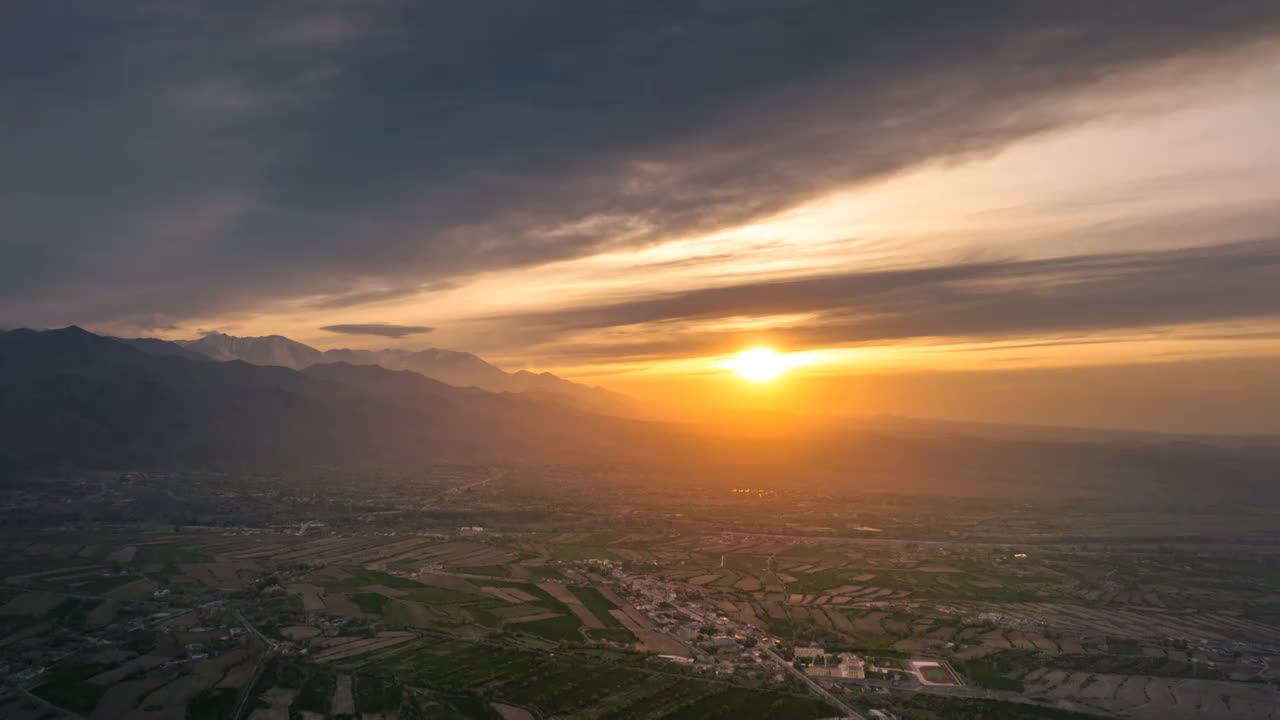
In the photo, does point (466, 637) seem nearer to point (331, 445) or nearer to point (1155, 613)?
point (1155, 613)

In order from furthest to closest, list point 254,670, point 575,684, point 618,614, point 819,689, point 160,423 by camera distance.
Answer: point 160,423, point 618,614, point 254,670, point 575,684, point 819,689

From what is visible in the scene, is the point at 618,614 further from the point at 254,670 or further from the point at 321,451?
the point at 321,451

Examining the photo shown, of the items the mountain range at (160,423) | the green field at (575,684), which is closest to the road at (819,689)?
the green field at (575,684)

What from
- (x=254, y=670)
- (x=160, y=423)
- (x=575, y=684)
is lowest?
(x=575, y=684)

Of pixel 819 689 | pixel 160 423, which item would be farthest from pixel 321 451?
pixel 819 689

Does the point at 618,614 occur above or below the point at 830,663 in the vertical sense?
above

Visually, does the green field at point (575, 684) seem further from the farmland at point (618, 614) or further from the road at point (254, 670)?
the road at point (254, 670)

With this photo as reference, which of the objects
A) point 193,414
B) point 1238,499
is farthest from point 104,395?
point 1238,499

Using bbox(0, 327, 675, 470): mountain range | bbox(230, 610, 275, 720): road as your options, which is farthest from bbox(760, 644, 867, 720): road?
bbox(0, 327, 675, 470): mountain range

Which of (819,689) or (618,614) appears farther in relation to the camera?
(618,614)
